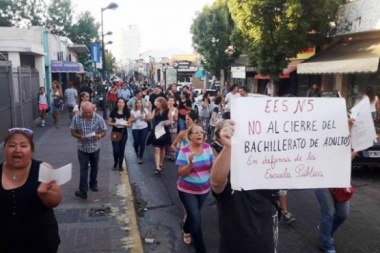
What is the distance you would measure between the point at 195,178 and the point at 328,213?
158 cm

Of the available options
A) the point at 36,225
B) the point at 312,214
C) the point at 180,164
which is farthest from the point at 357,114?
the point at 312,214

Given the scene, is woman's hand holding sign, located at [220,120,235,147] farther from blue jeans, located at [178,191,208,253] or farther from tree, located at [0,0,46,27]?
tree, located at [0,0,46,27]

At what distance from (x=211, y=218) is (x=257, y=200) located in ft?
11.2

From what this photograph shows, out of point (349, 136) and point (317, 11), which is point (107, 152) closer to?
point (349, 136)

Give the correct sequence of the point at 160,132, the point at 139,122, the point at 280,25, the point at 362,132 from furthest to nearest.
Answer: the point at 280,25 → the point at 139,122 → the point at 160,132 → the point at 362,132

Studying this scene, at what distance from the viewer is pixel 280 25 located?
16172mm

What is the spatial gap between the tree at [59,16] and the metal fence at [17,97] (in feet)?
123

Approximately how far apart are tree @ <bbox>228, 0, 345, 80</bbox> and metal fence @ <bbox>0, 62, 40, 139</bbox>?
8.74m

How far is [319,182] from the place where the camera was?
306 centimetres

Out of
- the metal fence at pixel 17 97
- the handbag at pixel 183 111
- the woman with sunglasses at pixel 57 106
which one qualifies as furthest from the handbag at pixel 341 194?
the woman with sunglasses at pixel 57 106

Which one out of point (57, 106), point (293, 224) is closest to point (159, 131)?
point (293, 224)

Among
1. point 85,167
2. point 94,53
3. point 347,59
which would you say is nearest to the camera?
point 85,167

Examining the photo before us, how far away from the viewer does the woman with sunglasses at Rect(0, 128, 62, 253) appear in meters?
2.96

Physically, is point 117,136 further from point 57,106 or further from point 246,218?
point 57,106
